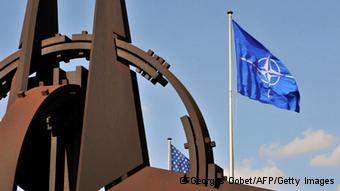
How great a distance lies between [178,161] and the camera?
20.4 m

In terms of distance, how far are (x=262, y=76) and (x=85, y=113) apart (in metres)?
6.42

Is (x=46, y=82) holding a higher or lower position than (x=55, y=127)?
higher

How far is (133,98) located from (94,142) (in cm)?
106

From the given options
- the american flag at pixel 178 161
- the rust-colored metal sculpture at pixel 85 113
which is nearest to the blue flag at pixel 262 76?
the american flag at pixel 178 161

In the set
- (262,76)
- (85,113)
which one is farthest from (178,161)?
(85,113)

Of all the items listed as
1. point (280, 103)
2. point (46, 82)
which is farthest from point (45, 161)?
point (280, 103)

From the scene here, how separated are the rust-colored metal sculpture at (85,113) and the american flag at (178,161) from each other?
6.83 metres

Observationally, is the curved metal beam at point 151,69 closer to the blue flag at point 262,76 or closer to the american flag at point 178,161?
the blue flag at point 262,76

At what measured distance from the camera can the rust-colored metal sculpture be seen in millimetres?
11477

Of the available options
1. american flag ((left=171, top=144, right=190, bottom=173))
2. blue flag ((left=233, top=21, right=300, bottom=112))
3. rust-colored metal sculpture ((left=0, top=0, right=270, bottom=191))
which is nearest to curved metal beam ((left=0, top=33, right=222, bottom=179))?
rust-colored metal sculpture ((left=0, top=0, right=270, bottom=191))

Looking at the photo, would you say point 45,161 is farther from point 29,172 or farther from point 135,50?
point 135,50

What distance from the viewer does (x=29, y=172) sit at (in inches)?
523

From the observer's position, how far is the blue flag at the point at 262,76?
17.0 m

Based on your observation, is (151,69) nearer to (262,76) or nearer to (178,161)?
(262,76)
